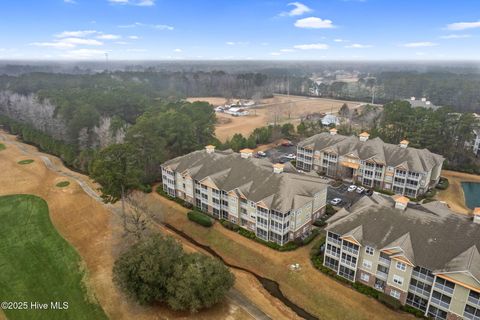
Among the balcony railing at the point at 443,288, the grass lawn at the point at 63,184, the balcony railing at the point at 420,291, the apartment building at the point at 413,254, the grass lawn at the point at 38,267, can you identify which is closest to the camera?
the apartment building at the point at 413,254

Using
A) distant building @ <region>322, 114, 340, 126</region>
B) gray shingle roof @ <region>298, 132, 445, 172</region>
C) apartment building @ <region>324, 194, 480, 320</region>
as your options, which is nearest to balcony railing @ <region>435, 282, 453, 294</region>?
apartment building @ <region>324, 194, 480, 320</region>

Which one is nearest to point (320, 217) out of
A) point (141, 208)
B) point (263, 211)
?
point (263, 211)

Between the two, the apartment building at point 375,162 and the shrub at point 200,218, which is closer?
the shrub at point 200,218

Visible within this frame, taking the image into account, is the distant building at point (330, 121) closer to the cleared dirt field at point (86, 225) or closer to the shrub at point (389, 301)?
the cleared dirt field at point (86, 225)

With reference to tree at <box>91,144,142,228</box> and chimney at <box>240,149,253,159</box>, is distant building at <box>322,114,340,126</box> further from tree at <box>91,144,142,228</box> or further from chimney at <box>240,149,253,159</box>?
tree at <box>91,144,142,228</box>

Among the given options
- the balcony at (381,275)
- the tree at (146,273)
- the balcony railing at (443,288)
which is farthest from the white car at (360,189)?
the tree at (146,273)

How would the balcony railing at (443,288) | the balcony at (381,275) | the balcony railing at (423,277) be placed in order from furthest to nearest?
the balcony at (381,275)
the balcony railing at (423,277)
the balcony railing at (443,288)

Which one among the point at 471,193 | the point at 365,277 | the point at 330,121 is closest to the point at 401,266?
the point at 365,277

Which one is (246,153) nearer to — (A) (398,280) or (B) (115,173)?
(B) (115,173)
